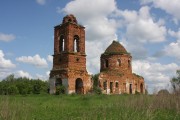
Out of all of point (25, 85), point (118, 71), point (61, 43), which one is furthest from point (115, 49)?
point (25, 85)

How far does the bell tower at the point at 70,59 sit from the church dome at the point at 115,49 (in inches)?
277

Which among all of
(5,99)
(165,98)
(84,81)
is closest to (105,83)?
(84,81)

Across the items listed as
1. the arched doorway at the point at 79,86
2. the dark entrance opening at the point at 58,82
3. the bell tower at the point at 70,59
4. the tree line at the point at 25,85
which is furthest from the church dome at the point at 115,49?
the dark entrance opening at the point at 58,82

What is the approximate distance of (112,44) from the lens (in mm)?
37969

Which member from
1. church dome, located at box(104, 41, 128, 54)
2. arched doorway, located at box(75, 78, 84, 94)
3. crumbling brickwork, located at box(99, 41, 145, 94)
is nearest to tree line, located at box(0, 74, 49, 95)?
arched doorway, located at box(75, 78, 84, 94)

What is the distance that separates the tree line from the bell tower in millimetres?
3552

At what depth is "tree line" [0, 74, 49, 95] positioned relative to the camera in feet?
111

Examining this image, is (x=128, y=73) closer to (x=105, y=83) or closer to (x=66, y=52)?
(x=105, y=83)

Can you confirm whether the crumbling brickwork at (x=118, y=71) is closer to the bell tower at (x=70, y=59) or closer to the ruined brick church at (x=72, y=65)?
the ruined brick church at (x=72, y=65)

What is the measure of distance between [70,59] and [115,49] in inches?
382

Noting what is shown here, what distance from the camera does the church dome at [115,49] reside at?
1441 inches

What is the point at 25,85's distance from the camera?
47.5 m

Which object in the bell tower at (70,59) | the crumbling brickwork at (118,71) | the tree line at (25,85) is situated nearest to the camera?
the bell tower at (70,59)

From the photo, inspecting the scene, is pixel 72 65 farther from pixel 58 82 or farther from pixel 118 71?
pixel 118 71
